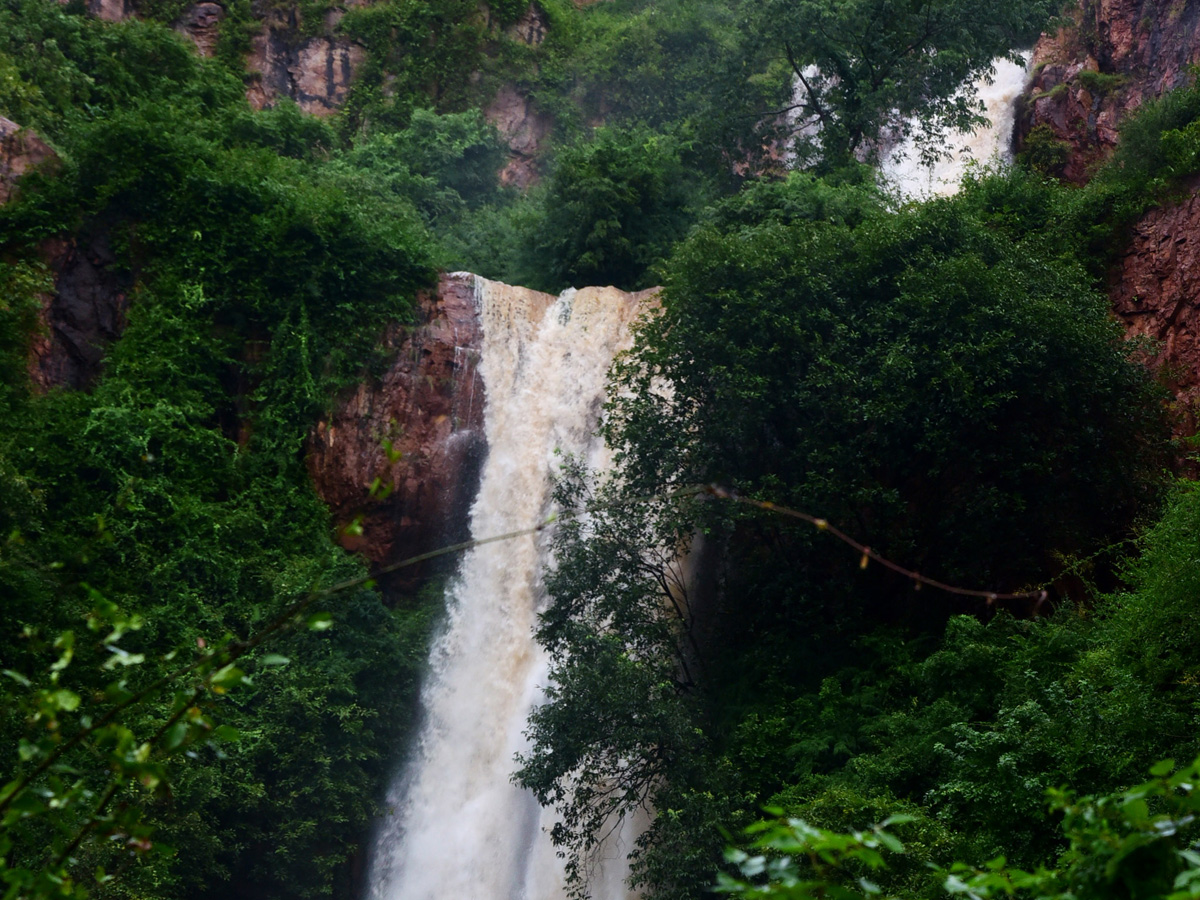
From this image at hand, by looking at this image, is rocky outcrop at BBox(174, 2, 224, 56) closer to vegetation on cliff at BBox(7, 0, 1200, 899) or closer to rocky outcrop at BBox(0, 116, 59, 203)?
vegetation on cliff at BBox(7, 0, 1200, 899)

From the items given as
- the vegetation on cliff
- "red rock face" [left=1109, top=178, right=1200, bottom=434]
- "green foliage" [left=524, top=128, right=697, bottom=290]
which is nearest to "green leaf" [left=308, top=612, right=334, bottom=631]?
the vegetation on cliff

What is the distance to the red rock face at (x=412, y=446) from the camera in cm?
1722

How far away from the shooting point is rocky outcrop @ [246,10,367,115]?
2681 centimetres

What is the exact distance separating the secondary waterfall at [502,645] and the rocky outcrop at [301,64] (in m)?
11.3

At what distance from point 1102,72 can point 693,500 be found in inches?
526

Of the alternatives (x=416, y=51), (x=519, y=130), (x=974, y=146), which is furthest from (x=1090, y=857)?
(x=416, y=51)

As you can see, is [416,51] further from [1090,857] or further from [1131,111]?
[1090,857]

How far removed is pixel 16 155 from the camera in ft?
55.2

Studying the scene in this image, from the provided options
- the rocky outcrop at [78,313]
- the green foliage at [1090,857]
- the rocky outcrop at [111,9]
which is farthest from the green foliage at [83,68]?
the green foliage at [1090,857]

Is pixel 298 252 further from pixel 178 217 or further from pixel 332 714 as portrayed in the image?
pixel 332 714

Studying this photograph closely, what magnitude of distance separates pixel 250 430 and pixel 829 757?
10258mm

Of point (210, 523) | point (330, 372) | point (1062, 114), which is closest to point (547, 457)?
point (330, 372)

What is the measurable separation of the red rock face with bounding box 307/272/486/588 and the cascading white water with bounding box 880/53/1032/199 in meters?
10.1

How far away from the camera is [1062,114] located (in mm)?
20562
